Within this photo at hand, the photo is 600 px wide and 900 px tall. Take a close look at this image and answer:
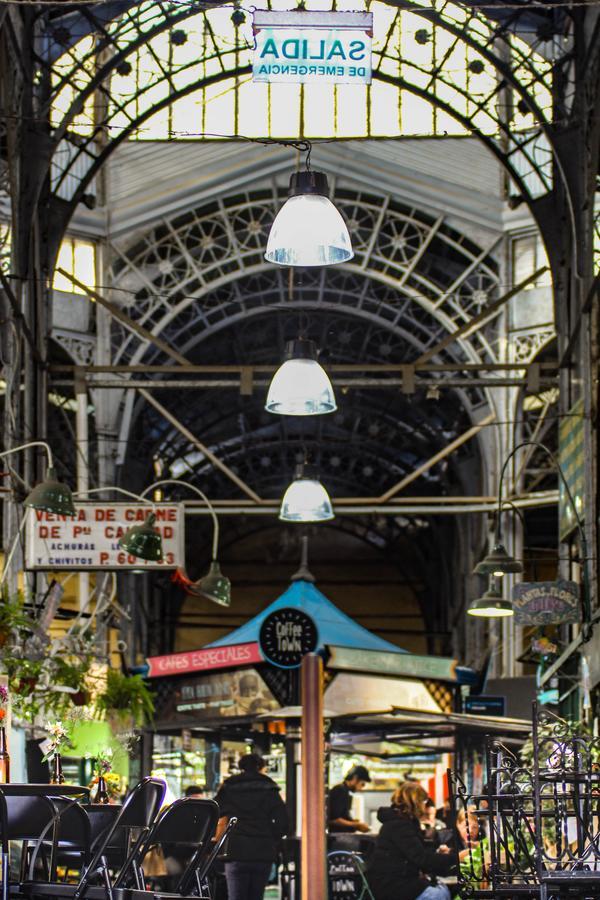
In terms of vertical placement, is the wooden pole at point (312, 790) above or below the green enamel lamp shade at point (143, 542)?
below

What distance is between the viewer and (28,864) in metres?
9.17

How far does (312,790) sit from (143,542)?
6354 millimetres

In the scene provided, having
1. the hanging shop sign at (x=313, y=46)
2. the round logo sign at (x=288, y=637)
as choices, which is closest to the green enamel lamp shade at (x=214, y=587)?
the round logo sign at (x=288, y=637)

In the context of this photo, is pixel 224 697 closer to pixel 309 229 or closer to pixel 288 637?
pixel 288 637

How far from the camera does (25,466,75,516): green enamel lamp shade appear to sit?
14.8m

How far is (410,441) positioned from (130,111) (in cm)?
1381

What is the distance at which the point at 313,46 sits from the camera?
33.8ft

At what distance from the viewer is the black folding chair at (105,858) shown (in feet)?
25.4

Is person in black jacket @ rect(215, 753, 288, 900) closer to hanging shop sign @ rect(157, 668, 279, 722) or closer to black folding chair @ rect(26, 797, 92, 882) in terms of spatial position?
black folding chair @ rect(26, 797, 92, 882)

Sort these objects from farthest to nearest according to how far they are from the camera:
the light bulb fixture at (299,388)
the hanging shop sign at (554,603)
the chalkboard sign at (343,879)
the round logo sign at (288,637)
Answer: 1. the round logo sign at (288,637)
2. the hanging shop sign at (554,603)
3. the chalkboard sign at (343,879)
4. the light bulb fixture at (299,388)

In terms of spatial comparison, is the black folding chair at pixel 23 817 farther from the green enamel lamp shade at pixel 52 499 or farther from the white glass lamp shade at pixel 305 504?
the white glass lamp shade at pixel 305 504

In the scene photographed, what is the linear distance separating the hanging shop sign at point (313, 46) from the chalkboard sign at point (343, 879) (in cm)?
840

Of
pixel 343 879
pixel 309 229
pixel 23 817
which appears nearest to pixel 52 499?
pixel 343 879

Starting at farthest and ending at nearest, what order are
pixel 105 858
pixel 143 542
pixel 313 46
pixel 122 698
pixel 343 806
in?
pixel 343 806, pixel 122 698, pixel 143 542, pixel 313 46, pixel 105 858
